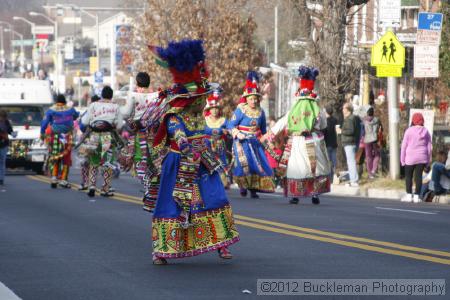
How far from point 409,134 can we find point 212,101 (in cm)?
370

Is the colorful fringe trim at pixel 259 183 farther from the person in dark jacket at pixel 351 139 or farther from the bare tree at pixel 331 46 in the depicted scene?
the bare tree at pixel 331 46

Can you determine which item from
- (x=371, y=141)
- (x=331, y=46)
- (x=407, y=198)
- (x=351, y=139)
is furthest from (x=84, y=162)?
(x=331, y=46)

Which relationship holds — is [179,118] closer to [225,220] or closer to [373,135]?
[225,220]

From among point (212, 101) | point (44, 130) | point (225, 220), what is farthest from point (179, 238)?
point (44, 130)

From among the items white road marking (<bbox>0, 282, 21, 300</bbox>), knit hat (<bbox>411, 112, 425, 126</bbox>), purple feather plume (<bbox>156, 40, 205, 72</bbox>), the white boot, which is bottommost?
the white boot

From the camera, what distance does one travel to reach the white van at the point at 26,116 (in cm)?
3478

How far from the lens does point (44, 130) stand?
26578mm

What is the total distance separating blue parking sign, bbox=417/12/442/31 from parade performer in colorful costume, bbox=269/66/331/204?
5.80 m

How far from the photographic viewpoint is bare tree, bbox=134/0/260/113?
45.6m

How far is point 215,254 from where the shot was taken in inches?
516

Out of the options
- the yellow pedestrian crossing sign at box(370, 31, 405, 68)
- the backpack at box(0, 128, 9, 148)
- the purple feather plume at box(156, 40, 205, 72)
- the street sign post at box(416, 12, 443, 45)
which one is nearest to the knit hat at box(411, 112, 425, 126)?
the street sign post at box(416, 12, 443, 45)

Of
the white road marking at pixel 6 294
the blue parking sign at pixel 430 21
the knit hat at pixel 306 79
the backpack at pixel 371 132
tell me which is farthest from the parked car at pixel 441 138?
the white road marking at pixel 6 294

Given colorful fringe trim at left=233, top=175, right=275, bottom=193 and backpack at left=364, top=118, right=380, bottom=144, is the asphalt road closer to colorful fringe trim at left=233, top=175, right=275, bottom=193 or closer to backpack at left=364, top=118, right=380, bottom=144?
colorful fringe trim at left=233, top=175, right=275, bottom=193

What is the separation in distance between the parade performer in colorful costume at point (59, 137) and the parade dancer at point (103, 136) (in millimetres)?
3171
